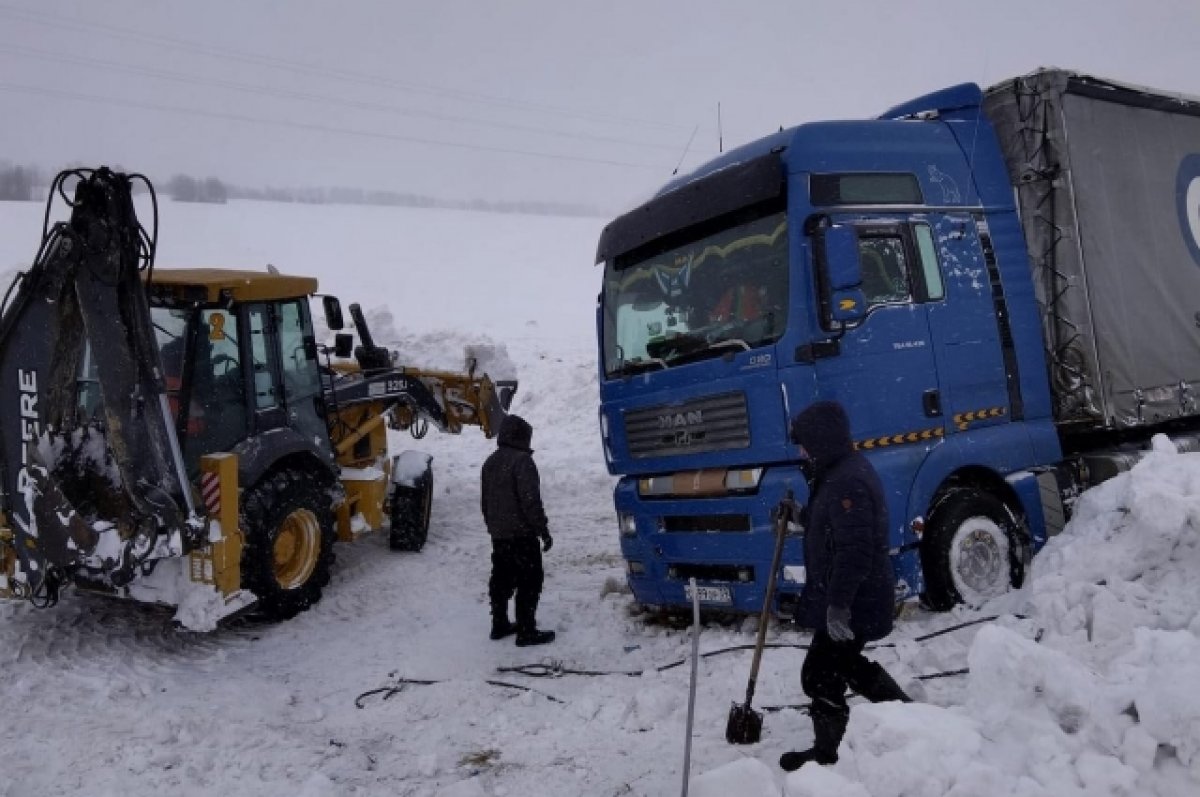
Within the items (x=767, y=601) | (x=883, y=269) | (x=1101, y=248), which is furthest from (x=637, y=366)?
(x=1101, y=248)

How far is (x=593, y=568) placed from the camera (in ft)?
27.5

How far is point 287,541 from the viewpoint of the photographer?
720 centimetres

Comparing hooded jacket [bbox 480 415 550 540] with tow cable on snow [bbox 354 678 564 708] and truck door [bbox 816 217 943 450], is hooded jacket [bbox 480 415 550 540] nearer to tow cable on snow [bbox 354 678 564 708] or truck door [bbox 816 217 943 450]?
tow cable on snow [bbox 354 678 564 708]

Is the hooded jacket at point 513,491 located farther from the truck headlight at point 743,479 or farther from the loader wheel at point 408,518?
the loader wheel at point 408,518

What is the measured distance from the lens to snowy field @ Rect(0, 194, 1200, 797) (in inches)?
118

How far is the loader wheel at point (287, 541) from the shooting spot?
671cm

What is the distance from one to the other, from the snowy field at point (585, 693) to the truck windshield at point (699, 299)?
1896 mm

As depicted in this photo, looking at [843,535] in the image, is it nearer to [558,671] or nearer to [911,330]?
[911,330]

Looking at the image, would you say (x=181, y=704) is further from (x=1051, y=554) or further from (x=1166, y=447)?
(x=1166, y=447)

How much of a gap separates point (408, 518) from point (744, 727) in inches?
216

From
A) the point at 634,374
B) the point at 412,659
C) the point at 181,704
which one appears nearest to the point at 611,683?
the point at 412,659

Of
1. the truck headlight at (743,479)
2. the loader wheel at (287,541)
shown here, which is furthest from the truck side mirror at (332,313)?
the truck headlight at (743,479)

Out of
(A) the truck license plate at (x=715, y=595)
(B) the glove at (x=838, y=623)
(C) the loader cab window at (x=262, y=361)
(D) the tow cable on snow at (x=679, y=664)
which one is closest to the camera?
(B) the glove at (x=838, y=623)

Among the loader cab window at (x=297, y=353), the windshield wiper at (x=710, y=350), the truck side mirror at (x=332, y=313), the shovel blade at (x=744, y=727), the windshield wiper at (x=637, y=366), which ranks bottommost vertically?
the shovel blade at (x=744, y=727)
